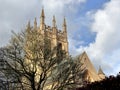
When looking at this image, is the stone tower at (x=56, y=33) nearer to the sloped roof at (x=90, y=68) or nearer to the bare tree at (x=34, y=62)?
the sloped roof at (x=90, y=68)

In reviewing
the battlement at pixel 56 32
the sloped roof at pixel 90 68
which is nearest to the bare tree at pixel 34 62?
the sloped roof at pixel 90 68

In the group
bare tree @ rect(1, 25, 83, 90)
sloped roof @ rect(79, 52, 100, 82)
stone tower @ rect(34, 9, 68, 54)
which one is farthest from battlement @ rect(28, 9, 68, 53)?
bare tree @ rect(1, 25, 83, 90)

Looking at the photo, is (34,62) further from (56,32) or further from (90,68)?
(56,32)

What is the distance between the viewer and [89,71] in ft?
220

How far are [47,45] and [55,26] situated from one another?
55.6 m

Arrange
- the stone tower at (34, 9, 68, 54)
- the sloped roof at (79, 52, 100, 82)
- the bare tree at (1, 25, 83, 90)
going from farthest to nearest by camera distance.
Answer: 1. the stone tower at (34, 9, 68, 54)
2. the sloped roof at (79, 52, 100, 82)
3. the bare tree at (1, 25, 83, 90)

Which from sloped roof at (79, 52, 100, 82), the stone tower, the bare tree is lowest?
Result: the bare tree

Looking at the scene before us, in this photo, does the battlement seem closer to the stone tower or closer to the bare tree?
the stone tower

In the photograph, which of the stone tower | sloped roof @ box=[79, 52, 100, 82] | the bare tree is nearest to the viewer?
the bare tree

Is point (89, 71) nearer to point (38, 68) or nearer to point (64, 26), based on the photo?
point (64, 26)

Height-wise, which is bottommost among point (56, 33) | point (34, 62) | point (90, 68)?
point (34, 62)

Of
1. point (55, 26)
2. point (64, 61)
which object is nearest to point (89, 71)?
point (55, 26)

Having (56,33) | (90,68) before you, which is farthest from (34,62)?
(56,33)

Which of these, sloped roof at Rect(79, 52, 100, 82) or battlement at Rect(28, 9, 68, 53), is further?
battlement at Rect(28, 9, 68, 53)
